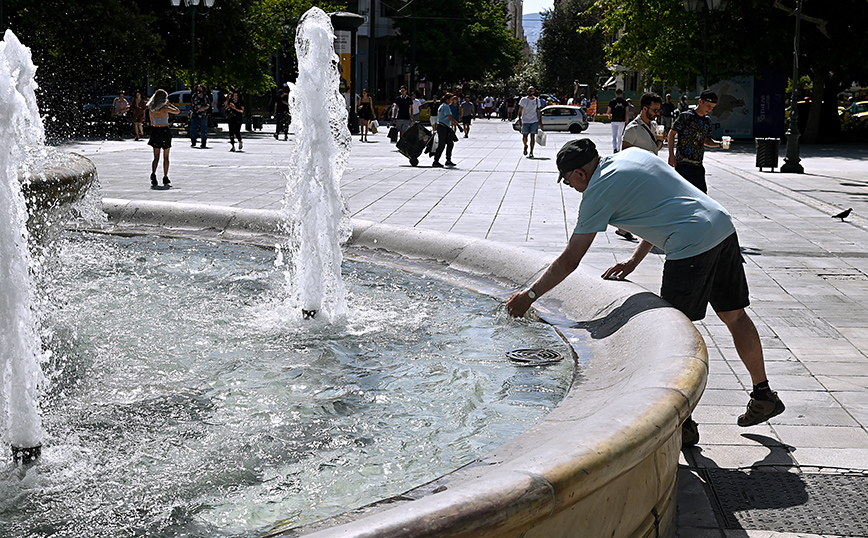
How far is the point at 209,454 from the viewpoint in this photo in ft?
13.5

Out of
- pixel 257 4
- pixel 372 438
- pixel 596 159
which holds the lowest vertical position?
pixel 372 438

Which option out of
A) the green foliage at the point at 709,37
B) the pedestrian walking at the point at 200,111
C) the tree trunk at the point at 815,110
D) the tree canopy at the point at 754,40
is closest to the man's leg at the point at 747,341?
the pedestrian walking at the point at 200,111

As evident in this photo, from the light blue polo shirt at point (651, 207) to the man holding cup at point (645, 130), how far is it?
554 centimetres

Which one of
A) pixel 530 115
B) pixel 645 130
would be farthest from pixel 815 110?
pixel 645 130

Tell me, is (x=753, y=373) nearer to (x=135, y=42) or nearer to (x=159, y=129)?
(x=159, y=129)

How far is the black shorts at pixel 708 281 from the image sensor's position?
15.2 ft

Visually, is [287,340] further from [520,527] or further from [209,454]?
[520,527]

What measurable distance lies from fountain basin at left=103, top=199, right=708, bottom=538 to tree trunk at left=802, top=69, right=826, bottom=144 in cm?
2848

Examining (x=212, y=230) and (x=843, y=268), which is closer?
(x=843, y=268)

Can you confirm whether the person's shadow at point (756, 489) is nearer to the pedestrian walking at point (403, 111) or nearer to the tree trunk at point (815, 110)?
the pedestrian walking at point (403, 111)

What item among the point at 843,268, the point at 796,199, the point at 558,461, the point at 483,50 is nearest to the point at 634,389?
the point at 558,461

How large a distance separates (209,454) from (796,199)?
13165 mm

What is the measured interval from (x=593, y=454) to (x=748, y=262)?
700cm

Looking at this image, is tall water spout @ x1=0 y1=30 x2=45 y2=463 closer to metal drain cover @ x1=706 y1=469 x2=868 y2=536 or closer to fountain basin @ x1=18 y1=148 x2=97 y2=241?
fountain basin @ x1=18 y1=148 x2=97 y2=241
